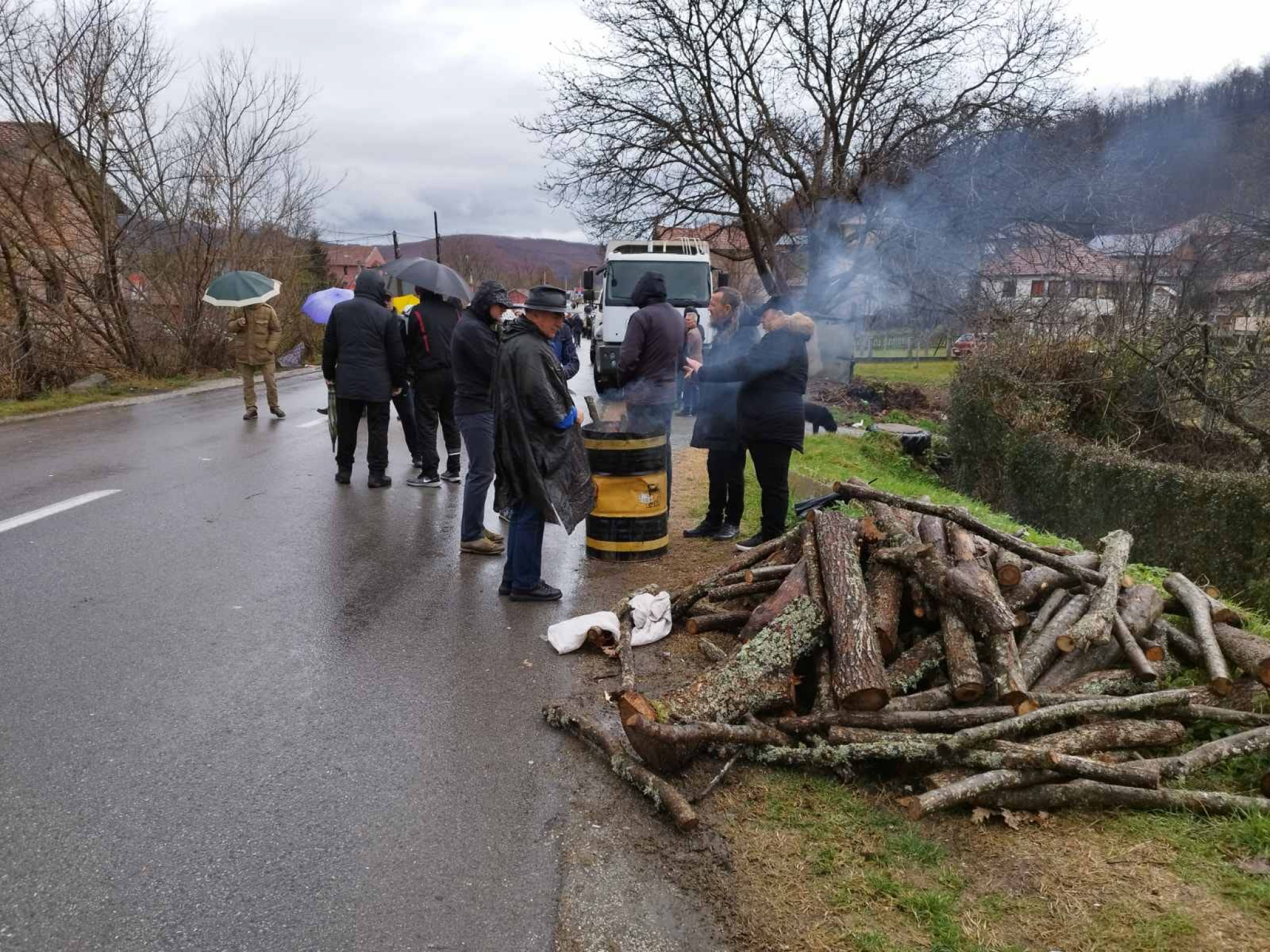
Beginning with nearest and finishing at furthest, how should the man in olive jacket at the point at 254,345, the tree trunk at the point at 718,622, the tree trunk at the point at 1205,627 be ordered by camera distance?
the tree trunk at the point at 1205,627 < the tree trunk at the point at 718,622 < the man in olive jacket at the point at 254,345

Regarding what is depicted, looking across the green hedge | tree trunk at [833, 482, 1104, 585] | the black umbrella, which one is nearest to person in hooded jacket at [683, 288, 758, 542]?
tree trunk at [833, 482, 1104, 585]

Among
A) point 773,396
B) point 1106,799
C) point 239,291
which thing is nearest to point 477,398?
point 773,396

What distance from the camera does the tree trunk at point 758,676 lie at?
361 cm

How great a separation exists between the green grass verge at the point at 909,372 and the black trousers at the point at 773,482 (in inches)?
732

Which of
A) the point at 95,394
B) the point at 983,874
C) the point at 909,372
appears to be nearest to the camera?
the point at 983,874

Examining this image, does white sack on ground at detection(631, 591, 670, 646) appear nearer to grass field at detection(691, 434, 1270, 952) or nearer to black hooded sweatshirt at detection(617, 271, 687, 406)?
grass field at detection(691, 434, 1270, 952)

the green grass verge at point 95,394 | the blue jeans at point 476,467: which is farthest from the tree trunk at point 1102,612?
the green grass verge at point 95,394

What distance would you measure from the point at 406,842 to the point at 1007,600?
3017 millimetres

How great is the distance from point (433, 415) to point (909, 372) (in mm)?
26439

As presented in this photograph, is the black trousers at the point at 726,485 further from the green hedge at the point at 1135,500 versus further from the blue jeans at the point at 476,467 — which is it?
the green hedge at the point at 1135,500

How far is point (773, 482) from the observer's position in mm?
6332

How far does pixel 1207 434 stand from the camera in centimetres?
1130

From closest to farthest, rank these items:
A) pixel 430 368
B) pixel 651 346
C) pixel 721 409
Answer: pixel 721 409 → pixel 651 346 → pixel 430 368

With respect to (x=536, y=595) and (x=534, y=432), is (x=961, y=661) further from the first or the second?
(x=534, y=432)
